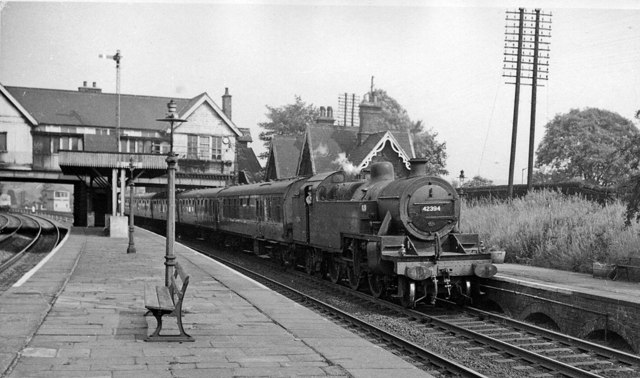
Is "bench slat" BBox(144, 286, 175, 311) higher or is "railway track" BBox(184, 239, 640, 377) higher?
"bench slat" BBox(144, 286, 175, 311)

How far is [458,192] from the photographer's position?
13000 millimetres

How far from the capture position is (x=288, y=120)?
56719 millimetres

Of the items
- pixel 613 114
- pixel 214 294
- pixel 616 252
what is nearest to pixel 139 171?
pixel 214 294

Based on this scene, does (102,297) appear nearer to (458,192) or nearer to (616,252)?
(458,192)

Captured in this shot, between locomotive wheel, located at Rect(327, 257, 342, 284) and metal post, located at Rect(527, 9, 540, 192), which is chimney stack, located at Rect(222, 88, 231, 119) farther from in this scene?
locomotive wheel, located at Rect(327, 257, 342, 284)

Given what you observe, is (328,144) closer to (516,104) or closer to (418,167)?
(516,104)

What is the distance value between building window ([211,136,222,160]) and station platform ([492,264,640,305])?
29401 mm

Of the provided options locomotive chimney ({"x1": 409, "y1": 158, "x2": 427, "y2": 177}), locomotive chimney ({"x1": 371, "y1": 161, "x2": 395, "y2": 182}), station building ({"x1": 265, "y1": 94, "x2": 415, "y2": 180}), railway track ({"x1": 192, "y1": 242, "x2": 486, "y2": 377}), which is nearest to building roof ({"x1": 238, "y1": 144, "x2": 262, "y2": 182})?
station building ({"x1": 265, "y1": 94, "x2": 415, "y2": 180})

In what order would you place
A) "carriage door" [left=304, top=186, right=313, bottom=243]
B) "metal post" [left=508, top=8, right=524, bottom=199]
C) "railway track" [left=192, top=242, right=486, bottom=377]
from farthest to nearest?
"metal post" [left=508, top=8, right=524, bottom=199], "carriage door" [left=304, top=186, right=313, bottom=243], "railway track" [left=192, top=242, right=486, bottom=377]

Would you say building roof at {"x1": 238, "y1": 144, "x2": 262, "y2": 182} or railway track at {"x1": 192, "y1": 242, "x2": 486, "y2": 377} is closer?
railway track at {"x1": 192, "y1": 242, "x2": 486, "y2": 377}

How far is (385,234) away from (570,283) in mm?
3927

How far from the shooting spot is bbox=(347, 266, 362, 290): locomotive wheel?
13.2 metres

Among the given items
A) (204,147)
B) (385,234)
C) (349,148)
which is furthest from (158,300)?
(204,147)

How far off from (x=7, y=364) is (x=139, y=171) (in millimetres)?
24898
